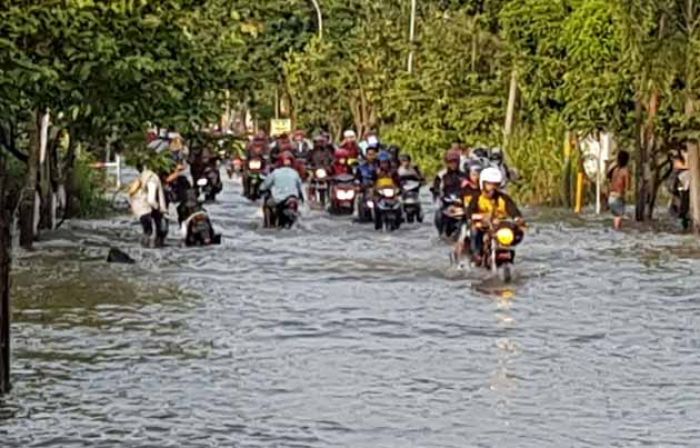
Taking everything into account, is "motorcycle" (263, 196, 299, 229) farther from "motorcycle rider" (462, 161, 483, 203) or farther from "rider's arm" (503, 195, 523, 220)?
"rider's arm" (503, 195, 523, 220)

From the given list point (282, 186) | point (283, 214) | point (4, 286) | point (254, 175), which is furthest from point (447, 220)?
point (4, 286)

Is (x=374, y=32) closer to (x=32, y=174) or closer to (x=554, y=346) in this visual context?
(x=32, y=174)

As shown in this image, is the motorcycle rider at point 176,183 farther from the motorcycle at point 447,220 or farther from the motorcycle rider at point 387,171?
the motorcycle rider at point 387,171

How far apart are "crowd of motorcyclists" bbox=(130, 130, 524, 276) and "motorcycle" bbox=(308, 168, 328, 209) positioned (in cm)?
2

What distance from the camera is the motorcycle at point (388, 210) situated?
112 ft

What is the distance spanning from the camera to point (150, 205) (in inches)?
1140

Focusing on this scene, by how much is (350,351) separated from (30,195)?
11243 mm

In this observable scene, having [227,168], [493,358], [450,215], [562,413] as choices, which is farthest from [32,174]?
[227,168]

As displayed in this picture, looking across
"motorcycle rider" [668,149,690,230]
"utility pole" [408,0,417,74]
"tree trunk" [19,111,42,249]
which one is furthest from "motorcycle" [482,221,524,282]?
"utility pole" [408,0,417,74]

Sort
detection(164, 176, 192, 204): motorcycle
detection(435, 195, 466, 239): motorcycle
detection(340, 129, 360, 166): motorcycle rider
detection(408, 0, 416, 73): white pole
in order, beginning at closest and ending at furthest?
detection(164, 176, 192, 204): motorcycle, detection(435, 195, 466, 239): motorcycle, detection(340, 129, 360, 166): motorcycle rider, detection(408, 0, 416, 73): white pole

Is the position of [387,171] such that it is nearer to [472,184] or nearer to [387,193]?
[387,193]

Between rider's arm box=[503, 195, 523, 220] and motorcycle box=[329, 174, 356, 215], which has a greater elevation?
rider's arm box=[503, 195, 523, 220]

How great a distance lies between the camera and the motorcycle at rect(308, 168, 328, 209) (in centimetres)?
4375

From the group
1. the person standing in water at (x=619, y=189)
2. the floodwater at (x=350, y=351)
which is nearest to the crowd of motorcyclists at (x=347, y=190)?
the floodwater at (x=350, y=351)
